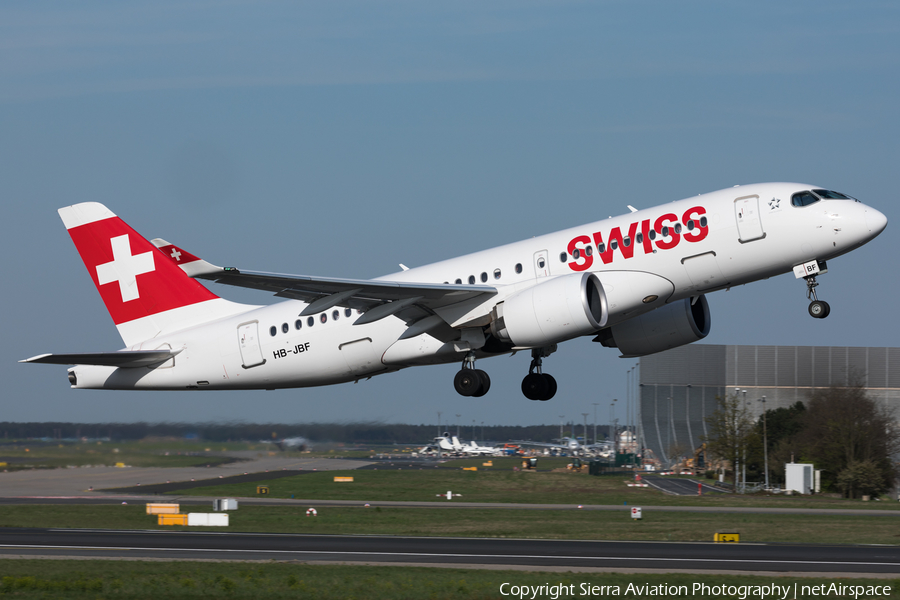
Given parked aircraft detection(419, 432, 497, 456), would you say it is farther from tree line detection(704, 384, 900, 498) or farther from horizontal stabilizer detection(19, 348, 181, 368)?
horizontal stabilizer detection(19, 348, 181, 368)

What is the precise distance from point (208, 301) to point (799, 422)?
71273mm

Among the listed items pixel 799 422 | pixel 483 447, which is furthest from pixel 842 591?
pixel 483 447

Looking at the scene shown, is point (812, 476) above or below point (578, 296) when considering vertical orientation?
below

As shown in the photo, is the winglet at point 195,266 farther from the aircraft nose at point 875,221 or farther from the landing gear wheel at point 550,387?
the aircraft nose at point 875,221

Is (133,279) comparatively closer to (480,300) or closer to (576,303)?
(480,300)

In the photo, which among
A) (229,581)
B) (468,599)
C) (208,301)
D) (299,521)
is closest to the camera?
(468,599)

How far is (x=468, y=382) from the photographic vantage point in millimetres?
30594

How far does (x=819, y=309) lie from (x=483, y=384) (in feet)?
33.5

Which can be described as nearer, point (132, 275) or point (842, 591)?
point (842, 591)

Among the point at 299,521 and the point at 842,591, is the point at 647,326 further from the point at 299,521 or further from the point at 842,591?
the point at 299,521

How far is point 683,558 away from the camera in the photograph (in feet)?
98.8

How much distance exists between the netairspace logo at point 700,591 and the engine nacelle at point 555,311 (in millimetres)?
7379

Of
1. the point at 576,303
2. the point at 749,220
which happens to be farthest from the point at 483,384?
the point at 749,220

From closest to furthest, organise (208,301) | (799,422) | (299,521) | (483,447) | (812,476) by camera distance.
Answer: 1. (208,301)
2. (299,521)
3. (812,476)
4. (799,422)
5. (483,447)
